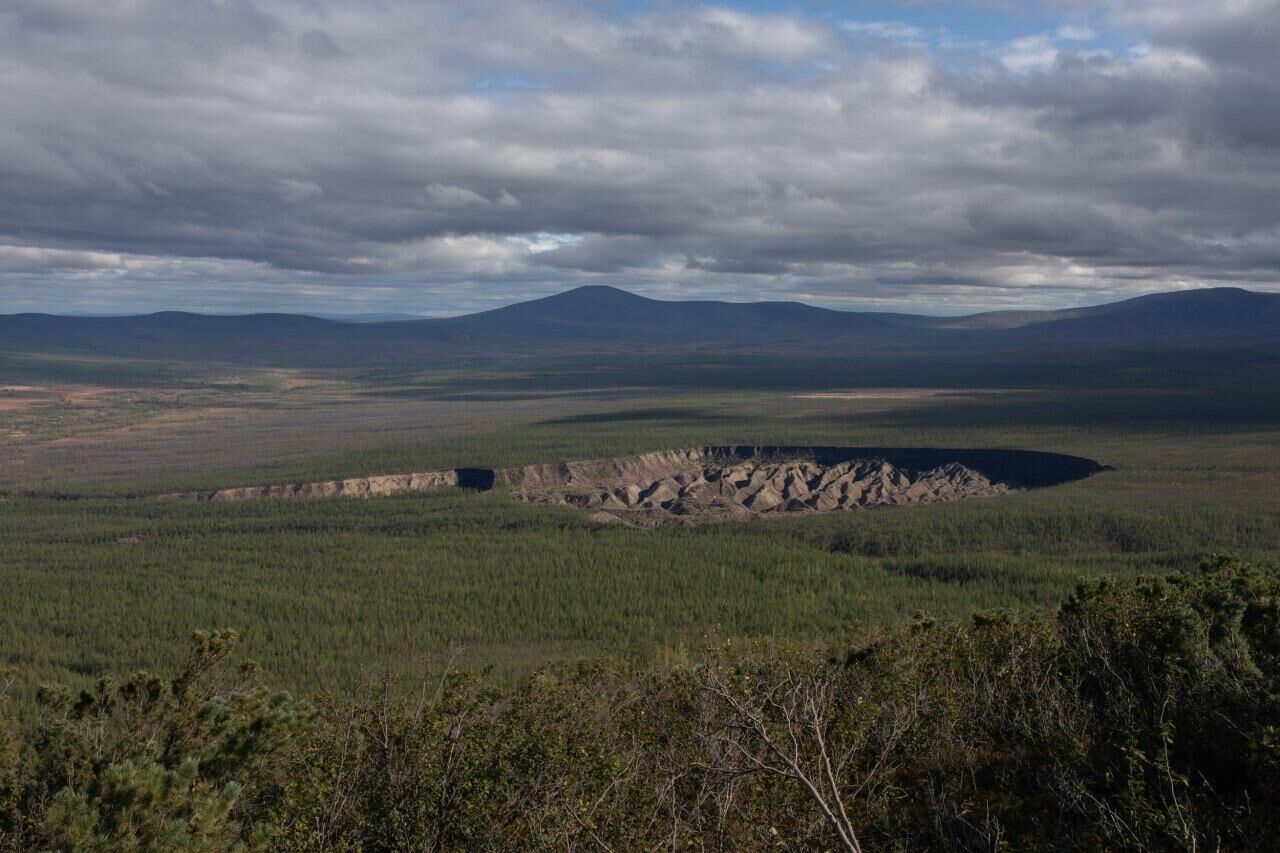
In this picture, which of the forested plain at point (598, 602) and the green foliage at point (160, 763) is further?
the forested plain at point (598, 602)

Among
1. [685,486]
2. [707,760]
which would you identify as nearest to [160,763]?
[707,760]

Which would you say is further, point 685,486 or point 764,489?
point 685,486

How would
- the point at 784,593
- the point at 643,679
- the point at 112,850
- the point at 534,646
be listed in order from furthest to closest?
1. the point at 784,593
2. the point at 534,646
3. the point at 643,679
4. the point at 112,850

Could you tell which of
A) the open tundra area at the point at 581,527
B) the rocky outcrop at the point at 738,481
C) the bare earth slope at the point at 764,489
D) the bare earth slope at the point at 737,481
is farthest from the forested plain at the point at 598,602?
the bare earth slope at the point at 764,489

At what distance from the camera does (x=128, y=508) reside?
100938mm

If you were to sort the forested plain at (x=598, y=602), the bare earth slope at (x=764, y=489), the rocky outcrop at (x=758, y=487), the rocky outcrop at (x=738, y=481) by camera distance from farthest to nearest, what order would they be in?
the rocky outcrop at (x=758, y=487), the bare earth slope at (x=764, y=489), the rocky outcrop at (x=738, y=481), the forested plain at (x=598, y=602)

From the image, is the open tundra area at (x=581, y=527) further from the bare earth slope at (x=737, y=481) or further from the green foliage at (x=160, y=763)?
the green foliage at (x=160, y=763)

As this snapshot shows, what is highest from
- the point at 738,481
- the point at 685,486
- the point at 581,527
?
the point at 738,481

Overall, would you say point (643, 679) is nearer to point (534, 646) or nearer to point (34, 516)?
point (534, 646)

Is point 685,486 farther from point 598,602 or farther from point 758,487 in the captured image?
point 598,602

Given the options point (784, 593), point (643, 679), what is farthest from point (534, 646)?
point (643, 679)

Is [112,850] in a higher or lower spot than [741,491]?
higher

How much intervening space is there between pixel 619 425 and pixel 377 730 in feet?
470

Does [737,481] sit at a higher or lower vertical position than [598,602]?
higher
